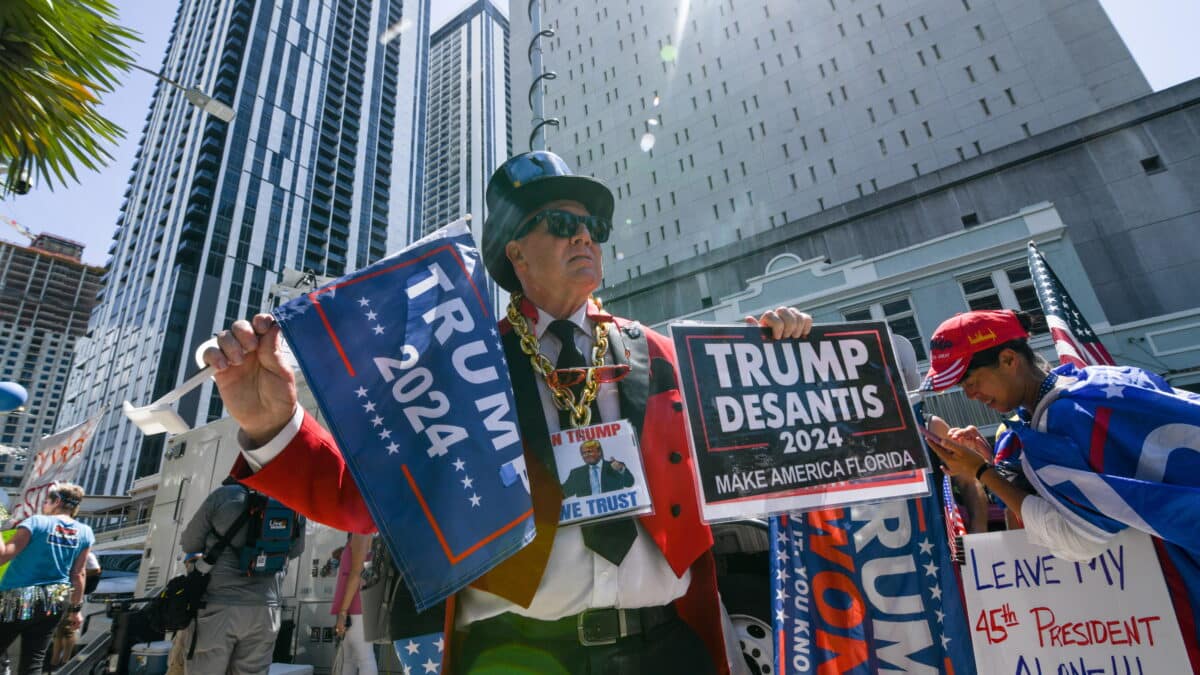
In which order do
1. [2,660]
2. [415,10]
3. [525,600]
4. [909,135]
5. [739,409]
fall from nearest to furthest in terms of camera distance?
1. [525,600]
2. [739,409]
3. [2,660]
4. [909,135]
5. [415,10]

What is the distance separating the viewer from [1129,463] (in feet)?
6.77

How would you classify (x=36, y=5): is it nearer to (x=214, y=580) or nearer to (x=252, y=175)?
(x=214, y=580)

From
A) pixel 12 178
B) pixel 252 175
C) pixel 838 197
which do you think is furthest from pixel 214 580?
pixel 252 175

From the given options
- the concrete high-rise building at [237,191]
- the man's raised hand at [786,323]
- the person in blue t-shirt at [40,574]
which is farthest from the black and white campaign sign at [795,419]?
the concrete high-rise building at [237,191]

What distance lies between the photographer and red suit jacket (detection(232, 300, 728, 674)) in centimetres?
151

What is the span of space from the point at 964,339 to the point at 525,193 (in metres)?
2.34

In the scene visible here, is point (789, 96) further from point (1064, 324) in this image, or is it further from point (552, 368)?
point (552, 368)

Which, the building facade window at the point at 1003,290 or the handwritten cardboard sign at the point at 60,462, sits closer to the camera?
the handwritten cardboard sign at the point at 60,462

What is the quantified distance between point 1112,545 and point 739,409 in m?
1.76

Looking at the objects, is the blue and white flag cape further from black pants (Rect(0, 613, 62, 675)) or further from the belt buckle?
black pants (Rect(0, 613, 62, 675))

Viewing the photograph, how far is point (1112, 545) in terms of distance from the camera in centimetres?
232

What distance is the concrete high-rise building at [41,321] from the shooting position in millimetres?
111062

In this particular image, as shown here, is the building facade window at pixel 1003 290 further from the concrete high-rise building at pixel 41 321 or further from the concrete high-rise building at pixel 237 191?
the concrete high-rise building at pixel 41 321

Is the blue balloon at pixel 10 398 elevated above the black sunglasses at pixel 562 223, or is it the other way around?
the blue balloon at pixel 10 398
